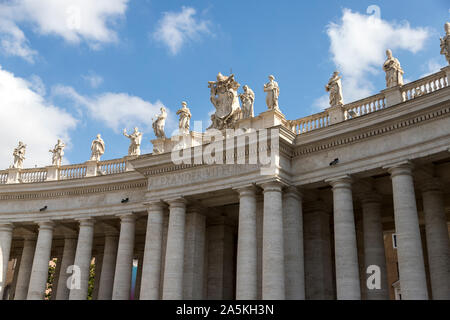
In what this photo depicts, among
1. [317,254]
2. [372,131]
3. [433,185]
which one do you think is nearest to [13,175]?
[317,254]

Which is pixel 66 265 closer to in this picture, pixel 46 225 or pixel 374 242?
pixel 46 225

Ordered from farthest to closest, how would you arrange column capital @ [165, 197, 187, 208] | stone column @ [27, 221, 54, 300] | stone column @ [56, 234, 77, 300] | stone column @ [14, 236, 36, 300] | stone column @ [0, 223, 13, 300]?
stone column @ [14, 236, 36, 300]
stone column @ [56, 234, 77, 300]
stone column @ [0, 223, 13, 300]
stone column @ [27, 221, 54, 300]
column capital @ [165, 197, 187, 208]

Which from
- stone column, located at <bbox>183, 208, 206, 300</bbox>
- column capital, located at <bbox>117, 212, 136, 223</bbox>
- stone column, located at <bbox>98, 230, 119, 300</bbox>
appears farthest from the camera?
stone column, located at <bbox>98, 230, 119, 300</bbox>

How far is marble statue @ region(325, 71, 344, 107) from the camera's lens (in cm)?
3578

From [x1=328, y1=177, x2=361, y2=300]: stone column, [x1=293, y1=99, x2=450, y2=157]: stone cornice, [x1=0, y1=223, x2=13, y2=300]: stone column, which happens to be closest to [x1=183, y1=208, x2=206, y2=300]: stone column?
[x1=293, y1=99, x2=450, y2=157]: stone cornice

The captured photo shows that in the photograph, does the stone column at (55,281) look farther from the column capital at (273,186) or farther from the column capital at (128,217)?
the column capital at (273,186)

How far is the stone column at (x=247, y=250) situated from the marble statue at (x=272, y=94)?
6.56m

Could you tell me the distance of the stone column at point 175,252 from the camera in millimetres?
36219

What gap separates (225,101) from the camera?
40.2m

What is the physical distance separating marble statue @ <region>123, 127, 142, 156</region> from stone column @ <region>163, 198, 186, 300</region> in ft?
32.4

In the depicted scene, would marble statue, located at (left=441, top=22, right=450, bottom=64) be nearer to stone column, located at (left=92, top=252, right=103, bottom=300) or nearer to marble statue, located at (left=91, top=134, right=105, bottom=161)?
marble statue, located at (left=91, top=134, right=105, bottom=161)

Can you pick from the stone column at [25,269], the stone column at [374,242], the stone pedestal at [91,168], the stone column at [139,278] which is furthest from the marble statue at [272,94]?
the stone column at [25,269]
